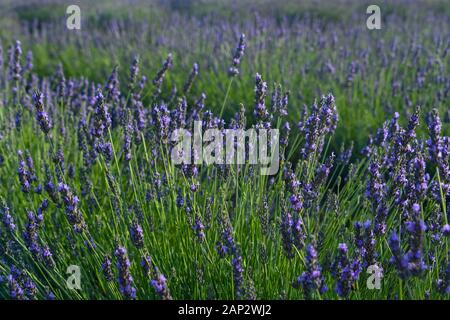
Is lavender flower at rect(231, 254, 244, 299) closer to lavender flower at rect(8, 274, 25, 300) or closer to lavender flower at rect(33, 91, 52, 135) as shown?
lavender flower at rect(8, 274, 25, 300)

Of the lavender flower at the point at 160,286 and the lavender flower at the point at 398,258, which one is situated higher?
the lavender flower at the point at 398,258

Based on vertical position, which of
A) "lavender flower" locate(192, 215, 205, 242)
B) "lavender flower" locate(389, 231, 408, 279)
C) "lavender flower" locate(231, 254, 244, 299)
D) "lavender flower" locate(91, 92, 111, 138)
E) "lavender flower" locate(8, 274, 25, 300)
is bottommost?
"lavender flower" locate(8, 274, 25, 300)

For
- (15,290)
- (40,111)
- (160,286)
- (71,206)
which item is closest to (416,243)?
(160,286)

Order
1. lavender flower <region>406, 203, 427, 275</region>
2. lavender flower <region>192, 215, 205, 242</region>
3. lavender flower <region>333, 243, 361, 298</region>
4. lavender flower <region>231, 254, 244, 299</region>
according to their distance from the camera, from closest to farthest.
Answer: lavender flower <region>406, 203, 427, 275</region>, lavender flower <region>333, 243, 361, 298</region>, lavender flower <region>231, 254, 244, 299</region>, lavender flower <region>192, 215, 205, 242</region>

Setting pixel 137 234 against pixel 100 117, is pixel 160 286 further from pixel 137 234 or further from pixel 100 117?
pixel 100 117

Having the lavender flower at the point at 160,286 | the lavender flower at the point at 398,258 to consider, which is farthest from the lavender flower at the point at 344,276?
the lavender flower at the point at 160,286

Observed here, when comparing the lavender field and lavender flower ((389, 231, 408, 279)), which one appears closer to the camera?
lavender flower ((389, 231, 408, 279))

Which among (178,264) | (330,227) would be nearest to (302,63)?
(330,227)

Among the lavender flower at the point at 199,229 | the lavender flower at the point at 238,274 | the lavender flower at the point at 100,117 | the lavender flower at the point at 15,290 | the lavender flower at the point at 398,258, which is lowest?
the lavender flower at the point at 15,290

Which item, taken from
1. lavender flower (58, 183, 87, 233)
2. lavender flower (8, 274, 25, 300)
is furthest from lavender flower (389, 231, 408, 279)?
lavender flower (8, 274, 25, 300)

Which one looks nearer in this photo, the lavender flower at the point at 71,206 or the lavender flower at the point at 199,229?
the lavender flower at the point at 71,206

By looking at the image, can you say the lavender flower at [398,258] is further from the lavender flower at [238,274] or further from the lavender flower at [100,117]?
the lavender flower at [100,117]

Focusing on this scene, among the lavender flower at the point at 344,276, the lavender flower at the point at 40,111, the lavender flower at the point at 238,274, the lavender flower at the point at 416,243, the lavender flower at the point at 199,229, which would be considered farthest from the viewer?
the lavender flower at the point at 40,111

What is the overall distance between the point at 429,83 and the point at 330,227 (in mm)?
2313
